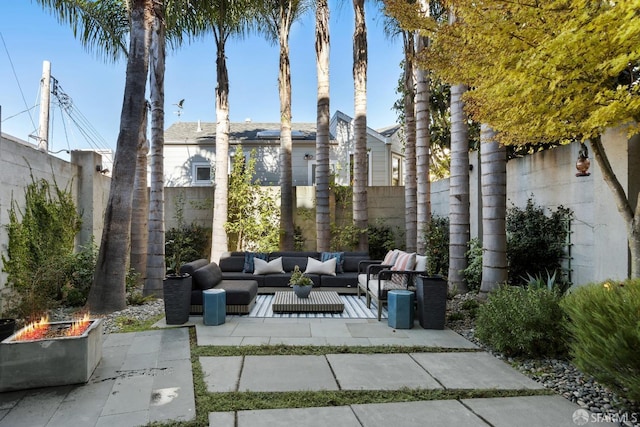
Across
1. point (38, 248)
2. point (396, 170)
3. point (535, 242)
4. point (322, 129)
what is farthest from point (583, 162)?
point (396, 170)

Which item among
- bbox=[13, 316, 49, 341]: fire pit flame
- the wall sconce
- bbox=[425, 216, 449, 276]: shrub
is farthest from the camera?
bbox=[425, 216, 449, 276]: shrub

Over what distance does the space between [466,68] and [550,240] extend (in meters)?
3.63

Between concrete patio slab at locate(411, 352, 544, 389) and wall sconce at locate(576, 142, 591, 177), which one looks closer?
concrete patio slab at locate(411, 352, 544, 389)

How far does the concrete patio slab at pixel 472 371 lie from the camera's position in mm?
3676

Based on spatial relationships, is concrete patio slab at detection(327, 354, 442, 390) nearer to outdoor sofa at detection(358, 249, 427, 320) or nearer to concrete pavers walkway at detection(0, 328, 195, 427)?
concrete pavers walkway at detection(0, 328, 195, 427)

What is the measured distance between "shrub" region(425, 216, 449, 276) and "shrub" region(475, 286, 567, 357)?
3.34 m

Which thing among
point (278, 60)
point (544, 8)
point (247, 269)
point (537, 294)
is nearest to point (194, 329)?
point (247, 269)

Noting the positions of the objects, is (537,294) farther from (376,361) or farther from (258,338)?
(258,338)

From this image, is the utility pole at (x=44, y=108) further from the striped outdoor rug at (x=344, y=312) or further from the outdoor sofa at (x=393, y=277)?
the outdoor sofa at (x=393, y=277)

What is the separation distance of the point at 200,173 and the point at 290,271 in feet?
26.9

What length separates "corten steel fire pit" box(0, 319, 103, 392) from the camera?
137 inches

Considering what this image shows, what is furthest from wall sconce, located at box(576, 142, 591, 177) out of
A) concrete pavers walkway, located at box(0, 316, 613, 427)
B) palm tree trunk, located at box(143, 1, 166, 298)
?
palm tree trunk, located at box(143, 1, 166, 298)

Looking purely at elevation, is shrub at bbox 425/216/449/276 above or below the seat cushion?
above

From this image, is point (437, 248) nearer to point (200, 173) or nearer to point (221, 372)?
point (221, 372)
